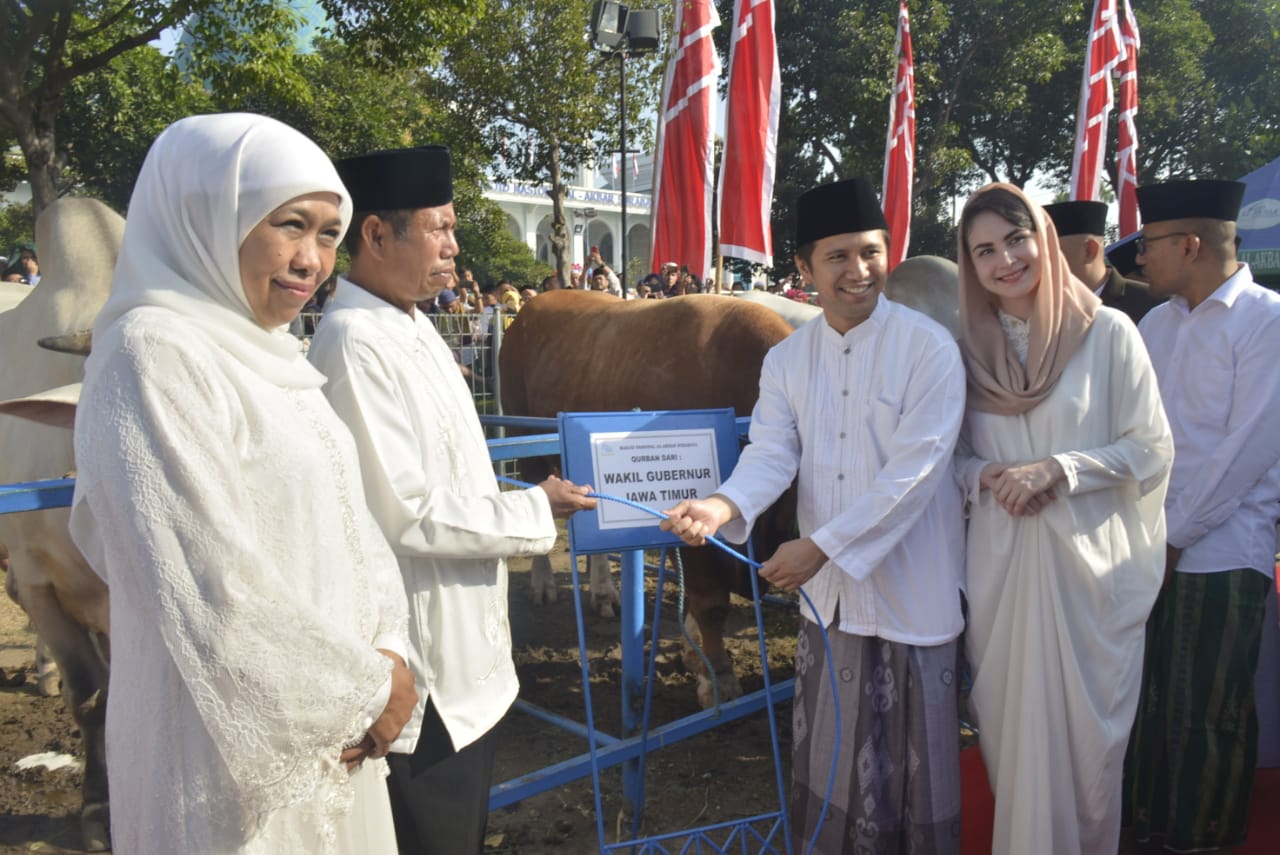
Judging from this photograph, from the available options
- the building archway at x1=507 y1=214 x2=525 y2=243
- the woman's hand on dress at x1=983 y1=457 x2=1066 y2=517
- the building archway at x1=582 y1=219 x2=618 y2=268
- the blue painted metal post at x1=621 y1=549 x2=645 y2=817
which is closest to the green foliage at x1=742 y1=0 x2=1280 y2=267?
the blue painted metal post at x1=621 y1=549 x2=645 y2=817

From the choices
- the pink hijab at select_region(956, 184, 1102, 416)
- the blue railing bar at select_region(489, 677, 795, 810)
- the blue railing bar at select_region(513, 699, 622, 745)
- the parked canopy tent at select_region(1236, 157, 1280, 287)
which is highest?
the parked canopy tent at select_region(1236, 157, 1280, 287)

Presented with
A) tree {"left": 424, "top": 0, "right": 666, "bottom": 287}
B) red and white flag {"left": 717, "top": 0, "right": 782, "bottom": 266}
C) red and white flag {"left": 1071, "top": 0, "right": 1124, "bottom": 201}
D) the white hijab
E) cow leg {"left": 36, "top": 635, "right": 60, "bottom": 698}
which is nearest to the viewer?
the white hijab

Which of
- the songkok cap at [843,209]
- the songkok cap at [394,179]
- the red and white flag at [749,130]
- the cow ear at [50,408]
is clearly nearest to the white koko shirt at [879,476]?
the songkok cap at [843,209]

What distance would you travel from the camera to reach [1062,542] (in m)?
2.38

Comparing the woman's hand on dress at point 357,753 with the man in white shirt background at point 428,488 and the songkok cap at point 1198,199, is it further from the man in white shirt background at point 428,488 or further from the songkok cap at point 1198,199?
the songkok cap at point 1198,199

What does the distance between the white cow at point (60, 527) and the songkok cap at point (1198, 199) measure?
3.83 m

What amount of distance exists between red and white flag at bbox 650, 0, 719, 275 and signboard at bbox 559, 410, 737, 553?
13.6 feet

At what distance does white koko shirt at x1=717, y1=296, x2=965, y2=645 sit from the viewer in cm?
230

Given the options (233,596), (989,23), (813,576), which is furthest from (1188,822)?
(989,23)

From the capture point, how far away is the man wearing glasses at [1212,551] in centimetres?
278

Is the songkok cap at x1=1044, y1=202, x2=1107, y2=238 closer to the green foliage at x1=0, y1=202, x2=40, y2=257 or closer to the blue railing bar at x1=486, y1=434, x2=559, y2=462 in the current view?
the blue railing bar at x1=486, y1=434, x2=559, y2=462

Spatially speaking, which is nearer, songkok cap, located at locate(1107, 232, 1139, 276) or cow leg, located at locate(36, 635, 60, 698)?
cow leg, located at locate(36, 635, 60, 698)

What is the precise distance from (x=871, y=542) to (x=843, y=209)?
875 mm

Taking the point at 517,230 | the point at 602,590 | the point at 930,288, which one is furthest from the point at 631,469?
the point at 517,230
